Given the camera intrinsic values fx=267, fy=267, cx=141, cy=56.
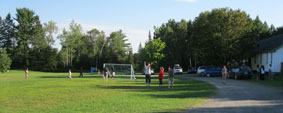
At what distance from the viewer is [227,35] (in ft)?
135

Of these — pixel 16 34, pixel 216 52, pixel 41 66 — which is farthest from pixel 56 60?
pixel 216 52

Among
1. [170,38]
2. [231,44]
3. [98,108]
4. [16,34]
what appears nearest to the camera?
[98,108]

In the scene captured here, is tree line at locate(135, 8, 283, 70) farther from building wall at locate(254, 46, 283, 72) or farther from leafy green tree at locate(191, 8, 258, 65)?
building wall at locate(254, 46, 283, 72)

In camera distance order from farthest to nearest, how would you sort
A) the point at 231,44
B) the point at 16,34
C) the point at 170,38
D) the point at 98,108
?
the point at 16,34 → the point at 170,38 → the point at 231,44 → the point at 98,108

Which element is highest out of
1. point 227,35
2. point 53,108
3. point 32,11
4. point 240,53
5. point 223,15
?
point 32,11

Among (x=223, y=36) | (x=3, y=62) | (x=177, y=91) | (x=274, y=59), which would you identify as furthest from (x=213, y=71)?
(x=3, y=62)

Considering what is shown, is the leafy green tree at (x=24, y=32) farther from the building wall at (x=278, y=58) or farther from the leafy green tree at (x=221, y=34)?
the building wall at (x=278, y=58)

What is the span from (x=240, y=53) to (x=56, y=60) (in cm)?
6296

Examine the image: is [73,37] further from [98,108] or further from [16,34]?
[98,108]

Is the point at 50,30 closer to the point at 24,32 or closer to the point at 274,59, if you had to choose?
the point at 24,32

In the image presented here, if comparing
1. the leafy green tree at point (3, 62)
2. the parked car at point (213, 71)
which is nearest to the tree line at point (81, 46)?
the leafy green tree at point (3, 62)

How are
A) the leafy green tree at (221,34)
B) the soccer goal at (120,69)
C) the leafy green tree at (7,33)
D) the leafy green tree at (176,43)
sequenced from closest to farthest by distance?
the soccer goal at (120,69)
the leafy green tree at (221,34)
the leafy green tree at (176,43)
the leafy green tree at (7,33)

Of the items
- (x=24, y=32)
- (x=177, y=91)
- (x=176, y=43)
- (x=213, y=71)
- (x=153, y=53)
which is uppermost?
(x=24, y=32)

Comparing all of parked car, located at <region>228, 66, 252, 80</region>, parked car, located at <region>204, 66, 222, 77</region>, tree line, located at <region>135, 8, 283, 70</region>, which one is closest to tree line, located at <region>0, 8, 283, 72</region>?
tree line, located at <region>135, 8, 283, 70</region>
